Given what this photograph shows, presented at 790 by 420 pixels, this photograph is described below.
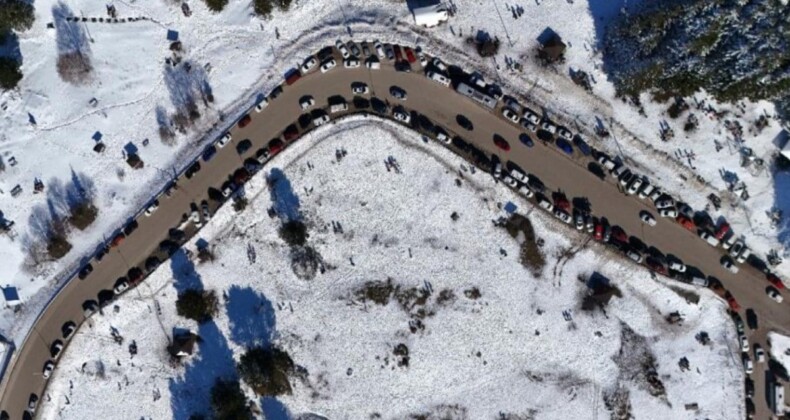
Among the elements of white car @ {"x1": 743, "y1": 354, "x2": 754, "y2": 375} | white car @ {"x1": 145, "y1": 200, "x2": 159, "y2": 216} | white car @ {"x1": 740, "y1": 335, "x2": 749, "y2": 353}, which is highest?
white car @ {"x1": 145, "y1": 200, "x2": 159, "y2": 216}

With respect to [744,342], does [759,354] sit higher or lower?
lower

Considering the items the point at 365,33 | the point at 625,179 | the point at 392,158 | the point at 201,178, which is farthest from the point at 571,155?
the point at 201,178

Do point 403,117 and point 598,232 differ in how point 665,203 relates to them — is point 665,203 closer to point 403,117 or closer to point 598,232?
point 598,232

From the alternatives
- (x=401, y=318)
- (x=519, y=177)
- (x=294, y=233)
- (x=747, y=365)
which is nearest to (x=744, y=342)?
(x=747, y=365)

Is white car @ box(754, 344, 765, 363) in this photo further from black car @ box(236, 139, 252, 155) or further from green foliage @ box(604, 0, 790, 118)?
black car @ box(236, 139, 252, 155)

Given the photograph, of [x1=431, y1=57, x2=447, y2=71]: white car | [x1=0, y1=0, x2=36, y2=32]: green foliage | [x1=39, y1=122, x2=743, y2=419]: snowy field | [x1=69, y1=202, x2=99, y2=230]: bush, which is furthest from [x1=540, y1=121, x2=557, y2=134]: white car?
[x1=0, y1=0, x2=36, y2=32]: green foliage

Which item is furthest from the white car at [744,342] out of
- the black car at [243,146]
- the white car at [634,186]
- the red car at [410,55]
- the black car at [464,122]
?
the black car at [243,146]

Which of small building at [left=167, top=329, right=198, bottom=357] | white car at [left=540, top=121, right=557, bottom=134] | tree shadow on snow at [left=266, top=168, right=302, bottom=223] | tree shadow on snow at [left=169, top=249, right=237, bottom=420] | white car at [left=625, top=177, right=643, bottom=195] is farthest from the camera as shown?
tree shadow on snow at [left=169, top=249, right=237, bottom=420]
